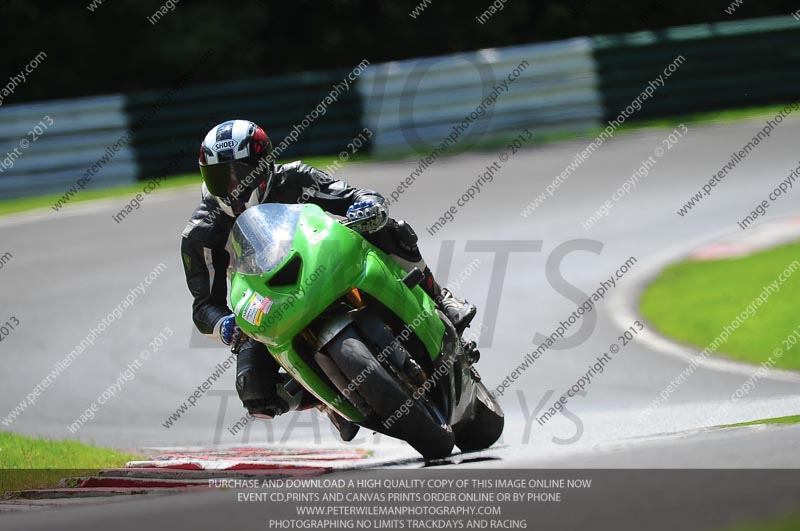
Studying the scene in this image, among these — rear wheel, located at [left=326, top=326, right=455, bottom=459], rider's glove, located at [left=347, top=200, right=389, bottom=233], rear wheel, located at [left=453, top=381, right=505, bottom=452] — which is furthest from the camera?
rear wheel, located at [left=453, top=381, right=505, bottom=452]

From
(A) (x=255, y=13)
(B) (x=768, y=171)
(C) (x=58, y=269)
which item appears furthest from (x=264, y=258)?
(A) (x=255, y=13)

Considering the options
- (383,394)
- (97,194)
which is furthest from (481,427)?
(97,194)

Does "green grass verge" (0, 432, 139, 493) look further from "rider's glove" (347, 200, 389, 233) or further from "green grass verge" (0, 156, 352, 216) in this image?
"green grass verge" (0, 156, 352, 216)

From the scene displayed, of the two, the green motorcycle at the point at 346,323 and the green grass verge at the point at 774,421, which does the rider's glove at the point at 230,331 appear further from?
the green grass verge at the point at 774,421

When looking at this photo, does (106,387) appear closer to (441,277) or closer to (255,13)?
(441,277)

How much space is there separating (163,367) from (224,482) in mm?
4080

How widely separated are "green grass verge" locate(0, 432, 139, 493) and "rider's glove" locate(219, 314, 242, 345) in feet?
3.57

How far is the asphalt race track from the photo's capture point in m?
6.58

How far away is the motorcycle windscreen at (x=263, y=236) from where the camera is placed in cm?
560

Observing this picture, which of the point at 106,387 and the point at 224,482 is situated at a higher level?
the point at 224,482

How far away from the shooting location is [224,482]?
5.53 metres

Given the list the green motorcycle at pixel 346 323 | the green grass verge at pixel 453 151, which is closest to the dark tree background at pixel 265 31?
the green grass verge at pixel 453 151

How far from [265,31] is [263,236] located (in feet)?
61.5

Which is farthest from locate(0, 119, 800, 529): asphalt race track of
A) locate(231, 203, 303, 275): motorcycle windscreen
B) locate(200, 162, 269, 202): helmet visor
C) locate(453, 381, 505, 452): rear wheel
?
locate(200, 162, 269, 202): helmet visor
